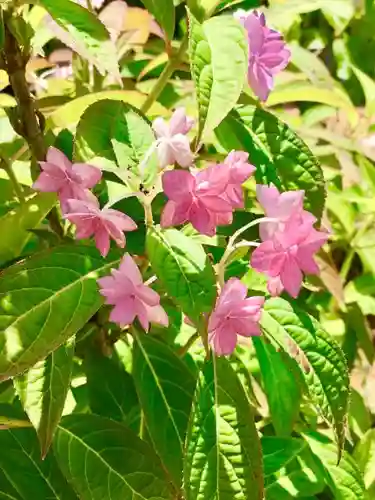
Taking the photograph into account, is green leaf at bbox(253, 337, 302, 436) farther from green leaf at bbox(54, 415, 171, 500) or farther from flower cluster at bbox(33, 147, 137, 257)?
flower cluster at bbox(33, 147, 137, 257)

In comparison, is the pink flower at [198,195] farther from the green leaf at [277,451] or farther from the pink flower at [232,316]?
the green leaf at [277,451]

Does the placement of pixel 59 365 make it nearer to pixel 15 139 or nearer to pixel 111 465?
pixel 111 465

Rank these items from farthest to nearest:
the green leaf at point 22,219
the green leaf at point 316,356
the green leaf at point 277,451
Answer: the green leaf at point 277,451
the green leaf at point 22,219
the green leaf at point 316,356

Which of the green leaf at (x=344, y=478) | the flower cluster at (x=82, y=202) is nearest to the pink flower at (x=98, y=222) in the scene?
the flower cluster at (x=82, y=202)

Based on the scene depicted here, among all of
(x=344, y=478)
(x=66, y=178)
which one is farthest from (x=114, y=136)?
(x=344, y=478)

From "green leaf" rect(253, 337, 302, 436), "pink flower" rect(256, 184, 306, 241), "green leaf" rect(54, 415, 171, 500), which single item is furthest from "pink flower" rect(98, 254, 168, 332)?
"green leaf" rect(253, 337, 302, 436)

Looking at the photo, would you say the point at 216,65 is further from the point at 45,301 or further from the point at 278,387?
the point at 278,387
